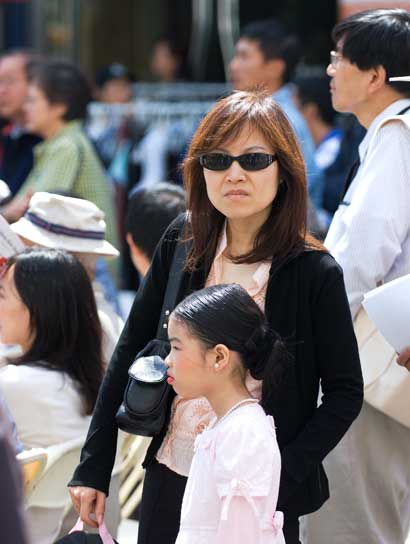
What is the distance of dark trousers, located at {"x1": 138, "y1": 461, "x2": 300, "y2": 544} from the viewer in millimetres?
2678

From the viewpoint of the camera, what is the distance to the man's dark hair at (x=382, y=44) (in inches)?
133

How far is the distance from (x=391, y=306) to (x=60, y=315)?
3.50ft

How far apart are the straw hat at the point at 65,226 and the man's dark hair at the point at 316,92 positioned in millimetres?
3603

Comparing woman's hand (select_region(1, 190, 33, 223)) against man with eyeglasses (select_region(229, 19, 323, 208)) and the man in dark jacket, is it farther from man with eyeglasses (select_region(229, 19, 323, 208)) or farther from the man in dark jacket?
man with eyeglasses (select_region(229, 19, 323, 208))

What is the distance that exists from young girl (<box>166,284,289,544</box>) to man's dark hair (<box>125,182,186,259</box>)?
147 centimetres

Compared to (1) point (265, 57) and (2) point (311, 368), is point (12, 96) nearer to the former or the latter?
(1) point (265, 57)

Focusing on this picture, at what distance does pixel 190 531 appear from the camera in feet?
8.05

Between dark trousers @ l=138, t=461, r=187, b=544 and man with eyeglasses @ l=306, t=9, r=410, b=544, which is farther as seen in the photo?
man with eyeglasses @ l=306, t=9, r=410, b=544

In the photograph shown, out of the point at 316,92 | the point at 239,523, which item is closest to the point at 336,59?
the point at 239,523

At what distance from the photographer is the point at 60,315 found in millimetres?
3496

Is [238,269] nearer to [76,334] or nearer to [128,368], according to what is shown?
[128,368]

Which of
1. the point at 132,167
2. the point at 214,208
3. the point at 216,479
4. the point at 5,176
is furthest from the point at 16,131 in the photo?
the point at 216,479

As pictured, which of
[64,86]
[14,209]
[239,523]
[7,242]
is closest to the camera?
[239,523]

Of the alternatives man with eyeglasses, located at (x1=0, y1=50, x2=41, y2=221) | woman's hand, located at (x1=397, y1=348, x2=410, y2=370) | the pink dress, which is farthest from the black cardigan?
man with eyeglasses, located at (x1=0, y1=50, x2=41, y2=221)
